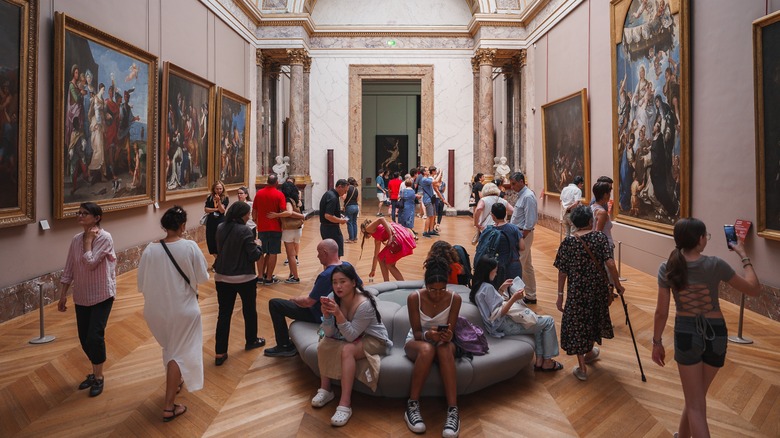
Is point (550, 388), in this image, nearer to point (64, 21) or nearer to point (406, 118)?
point (64, 21)

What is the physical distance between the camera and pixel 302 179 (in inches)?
762

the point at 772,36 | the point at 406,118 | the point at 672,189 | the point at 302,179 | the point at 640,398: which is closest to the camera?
the point at 640,398

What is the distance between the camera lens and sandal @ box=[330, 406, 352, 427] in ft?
13.0

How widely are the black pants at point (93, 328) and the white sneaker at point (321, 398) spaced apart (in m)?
1.91

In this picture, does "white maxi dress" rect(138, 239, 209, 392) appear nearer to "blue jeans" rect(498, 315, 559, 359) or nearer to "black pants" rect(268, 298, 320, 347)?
"black pants" rect(268, 298, 320, 347)

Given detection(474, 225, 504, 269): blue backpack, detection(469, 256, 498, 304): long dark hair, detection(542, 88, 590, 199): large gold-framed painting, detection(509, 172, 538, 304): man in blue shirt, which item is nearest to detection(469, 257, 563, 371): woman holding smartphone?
detection(469, 256, 498, 304): long dark hair

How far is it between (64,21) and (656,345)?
26.8ft

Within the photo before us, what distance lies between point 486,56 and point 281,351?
16.2 m

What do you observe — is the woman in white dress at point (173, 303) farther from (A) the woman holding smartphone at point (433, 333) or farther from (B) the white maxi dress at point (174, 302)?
(A) the woman holding smartphone at point (433, 333)

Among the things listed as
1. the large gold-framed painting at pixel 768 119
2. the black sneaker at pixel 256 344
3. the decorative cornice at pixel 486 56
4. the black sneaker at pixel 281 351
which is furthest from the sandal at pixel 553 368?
the decorative cornice at pixel 486 56

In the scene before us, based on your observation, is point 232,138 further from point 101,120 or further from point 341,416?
point 341,416

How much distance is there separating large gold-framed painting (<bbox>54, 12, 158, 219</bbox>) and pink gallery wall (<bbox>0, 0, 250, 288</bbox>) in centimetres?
14

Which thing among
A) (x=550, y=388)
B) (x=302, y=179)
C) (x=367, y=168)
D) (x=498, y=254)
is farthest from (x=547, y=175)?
(x=367, y=168)

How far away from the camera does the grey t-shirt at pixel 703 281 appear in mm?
3193
